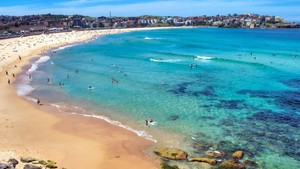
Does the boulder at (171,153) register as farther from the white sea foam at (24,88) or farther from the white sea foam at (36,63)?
the white sea foam at (36,63)

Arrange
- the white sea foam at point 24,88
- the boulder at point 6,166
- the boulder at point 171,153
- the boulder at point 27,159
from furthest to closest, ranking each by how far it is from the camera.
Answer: the white sea foam at point 24,88
the boulder at point 171,153
the boulder at point 27,159
the boulder at point 6,166

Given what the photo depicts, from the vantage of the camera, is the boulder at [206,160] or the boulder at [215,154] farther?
the boulder at [215,154]

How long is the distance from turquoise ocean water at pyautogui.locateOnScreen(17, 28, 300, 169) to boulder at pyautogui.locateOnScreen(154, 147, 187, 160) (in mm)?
900

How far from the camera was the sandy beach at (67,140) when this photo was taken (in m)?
23.0

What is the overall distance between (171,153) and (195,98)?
15.1 m

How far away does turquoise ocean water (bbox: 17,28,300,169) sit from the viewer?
26.5 meters

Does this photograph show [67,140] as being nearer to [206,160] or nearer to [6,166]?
[6,166]

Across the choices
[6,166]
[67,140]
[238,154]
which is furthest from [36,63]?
[238,154]

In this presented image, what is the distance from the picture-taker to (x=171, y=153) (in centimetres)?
2364

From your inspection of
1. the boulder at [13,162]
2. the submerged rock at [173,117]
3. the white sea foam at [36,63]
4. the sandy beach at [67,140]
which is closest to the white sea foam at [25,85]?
the white sea foam at [36,63]

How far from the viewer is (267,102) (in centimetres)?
3638

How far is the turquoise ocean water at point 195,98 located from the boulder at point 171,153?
0.90 m

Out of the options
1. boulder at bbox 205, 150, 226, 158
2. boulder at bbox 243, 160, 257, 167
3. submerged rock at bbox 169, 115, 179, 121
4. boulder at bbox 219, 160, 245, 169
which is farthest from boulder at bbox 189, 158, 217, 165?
submerged rock at bbox 169, 115, 179, 121

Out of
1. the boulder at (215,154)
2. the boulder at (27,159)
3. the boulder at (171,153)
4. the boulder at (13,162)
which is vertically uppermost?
the boulder at (13,162)
